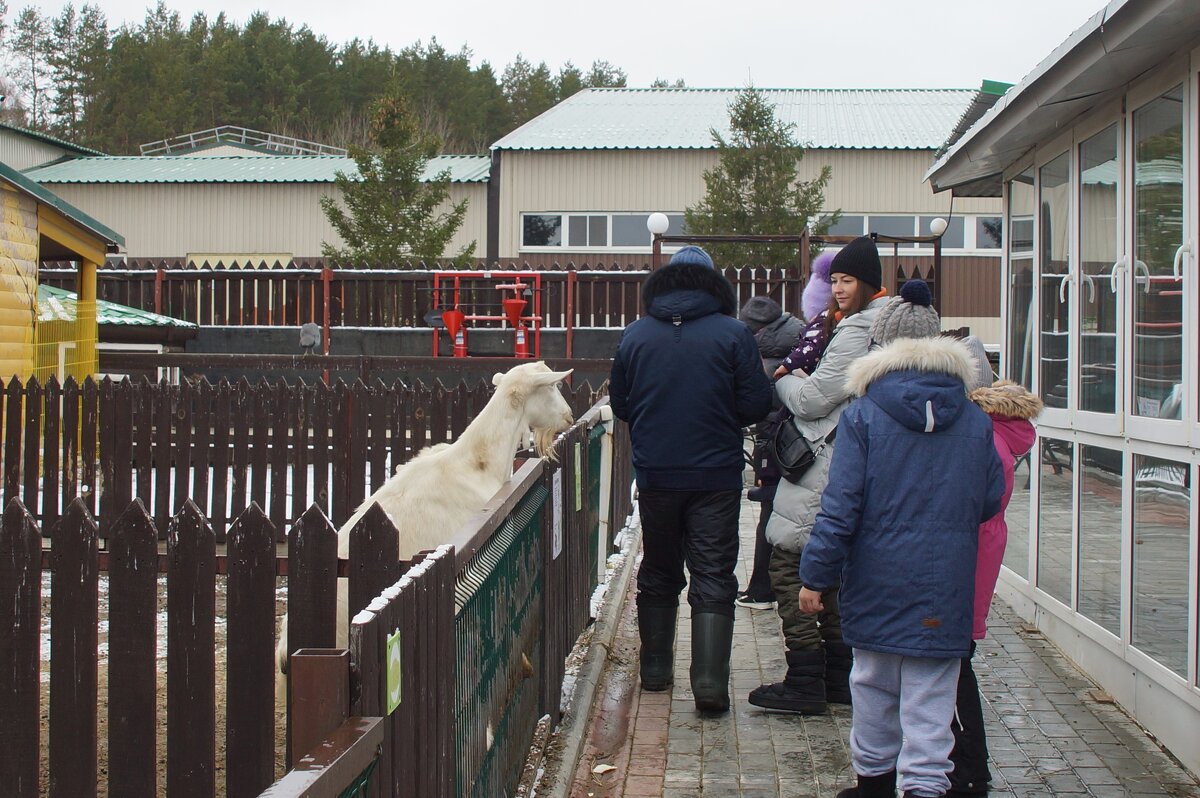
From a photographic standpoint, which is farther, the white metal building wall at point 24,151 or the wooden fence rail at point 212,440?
the white metal building wall at point 24,151

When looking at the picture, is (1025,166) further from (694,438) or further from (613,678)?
(613,678)

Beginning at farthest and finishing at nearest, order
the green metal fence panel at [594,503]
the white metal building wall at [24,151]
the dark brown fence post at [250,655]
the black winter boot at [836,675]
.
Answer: the white metal building wall at [24,151], the green metal fence panel at [594,503], the black winter boot at [836,675], the dark brown fence post at [250,655]

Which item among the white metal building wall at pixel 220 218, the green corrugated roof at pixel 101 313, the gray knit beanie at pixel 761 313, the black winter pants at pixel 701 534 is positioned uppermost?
the white metal building wall at pixel 220 218

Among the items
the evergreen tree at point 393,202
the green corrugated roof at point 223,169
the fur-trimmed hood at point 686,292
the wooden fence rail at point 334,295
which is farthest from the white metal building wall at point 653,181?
the fur-trimmed hood at point 686,292

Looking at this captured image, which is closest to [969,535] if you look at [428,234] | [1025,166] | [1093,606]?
[1093,606]

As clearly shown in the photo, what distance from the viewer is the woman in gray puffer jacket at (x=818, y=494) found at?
4.99 meters

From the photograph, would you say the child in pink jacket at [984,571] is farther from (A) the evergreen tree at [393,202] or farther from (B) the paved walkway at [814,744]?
(A) the evergreen tree at [393,202]

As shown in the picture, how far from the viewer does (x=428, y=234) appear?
89.2ft

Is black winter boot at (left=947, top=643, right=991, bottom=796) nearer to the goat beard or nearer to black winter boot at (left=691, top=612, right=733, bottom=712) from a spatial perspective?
black winter boot at (left=691, top=612, right=733, bottom=712)

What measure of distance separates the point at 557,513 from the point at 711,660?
3.15 feet

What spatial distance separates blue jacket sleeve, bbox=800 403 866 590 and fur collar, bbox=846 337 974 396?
0.12m

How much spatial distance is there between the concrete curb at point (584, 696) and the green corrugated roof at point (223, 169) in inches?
1064

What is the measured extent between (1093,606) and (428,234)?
75.0 ft

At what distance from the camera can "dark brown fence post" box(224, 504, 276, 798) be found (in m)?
3.68
